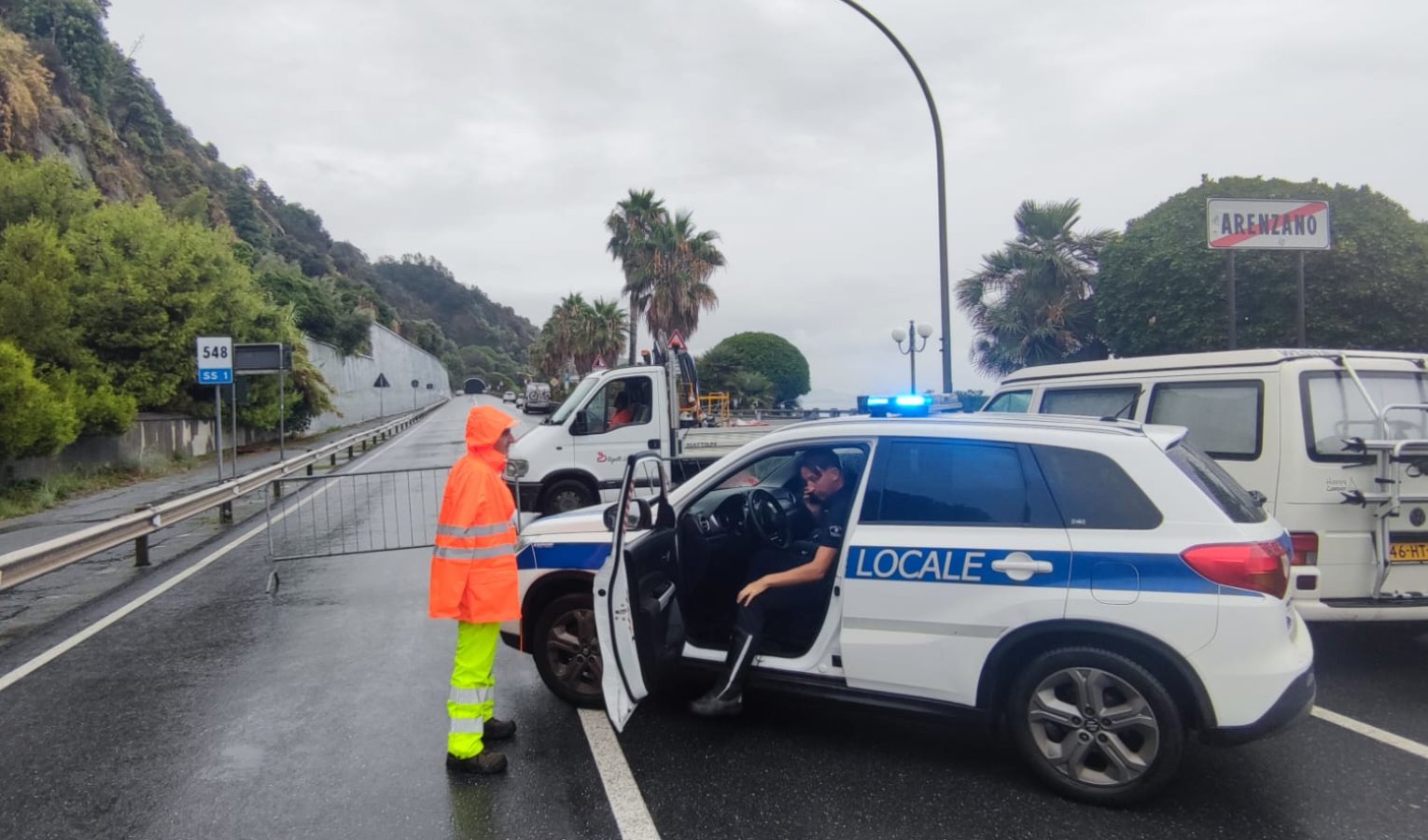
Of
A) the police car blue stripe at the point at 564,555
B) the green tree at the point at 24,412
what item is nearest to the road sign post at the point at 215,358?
the green tree at the point at 24,412

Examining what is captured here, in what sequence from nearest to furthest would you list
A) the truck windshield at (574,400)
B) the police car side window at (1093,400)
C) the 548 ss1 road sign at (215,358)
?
the police car side window at (1093,400), the truck windshield at (574,400), the 548 ss1 road sign at (215,358)

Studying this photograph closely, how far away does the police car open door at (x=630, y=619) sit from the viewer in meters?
3.94

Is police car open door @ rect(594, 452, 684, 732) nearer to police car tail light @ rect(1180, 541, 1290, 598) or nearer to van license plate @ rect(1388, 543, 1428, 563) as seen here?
police car tail light @ rect(1180, 541, 1290, 598)

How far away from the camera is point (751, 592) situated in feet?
14.0

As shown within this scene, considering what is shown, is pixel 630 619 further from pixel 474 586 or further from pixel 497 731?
pixel 497 731

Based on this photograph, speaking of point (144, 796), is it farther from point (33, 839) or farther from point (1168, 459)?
point (1168, 459)

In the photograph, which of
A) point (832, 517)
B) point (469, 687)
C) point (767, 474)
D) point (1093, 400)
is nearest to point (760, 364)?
point (1093, 400)

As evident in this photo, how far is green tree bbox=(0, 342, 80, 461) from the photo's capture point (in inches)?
583

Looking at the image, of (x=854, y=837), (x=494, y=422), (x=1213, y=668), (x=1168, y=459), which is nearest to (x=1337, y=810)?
(x=1213, y=668)

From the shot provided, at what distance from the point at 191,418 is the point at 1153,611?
→ 26470 millimetres

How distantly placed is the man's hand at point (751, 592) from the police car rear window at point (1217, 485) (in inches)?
76.1

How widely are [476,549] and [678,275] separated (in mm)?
32931

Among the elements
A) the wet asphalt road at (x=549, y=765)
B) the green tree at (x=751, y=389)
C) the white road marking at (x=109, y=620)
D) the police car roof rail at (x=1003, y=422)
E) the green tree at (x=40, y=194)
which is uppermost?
the green tree at (x=40, y=194)

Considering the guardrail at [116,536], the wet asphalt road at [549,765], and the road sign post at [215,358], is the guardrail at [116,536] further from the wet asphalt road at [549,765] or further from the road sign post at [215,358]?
the road sign post at [215,358]
